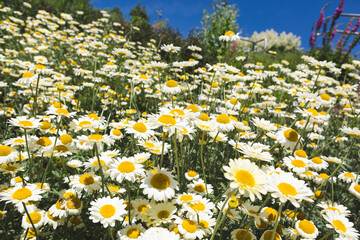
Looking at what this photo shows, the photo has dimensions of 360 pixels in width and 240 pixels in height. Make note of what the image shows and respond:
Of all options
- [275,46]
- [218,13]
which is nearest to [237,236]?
[218,13]

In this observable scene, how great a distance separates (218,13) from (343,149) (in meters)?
9.01

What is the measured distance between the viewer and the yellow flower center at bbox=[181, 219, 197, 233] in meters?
1.37

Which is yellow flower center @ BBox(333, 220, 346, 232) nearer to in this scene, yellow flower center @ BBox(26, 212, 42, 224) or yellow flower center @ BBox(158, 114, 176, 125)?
yellow flower center @ BBox(158, 114, 176, 125)

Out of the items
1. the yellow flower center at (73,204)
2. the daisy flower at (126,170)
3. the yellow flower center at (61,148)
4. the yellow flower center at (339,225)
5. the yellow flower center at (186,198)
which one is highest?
the daisy flower at (126,170)

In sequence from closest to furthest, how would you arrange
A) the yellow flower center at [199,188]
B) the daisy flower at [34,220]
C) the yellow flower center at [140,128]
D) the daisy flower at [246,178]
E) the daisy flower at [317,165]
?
the daisy flower at [246,178] → the daisy flower at [34,220] → the yellow flower center at [140,128] → the yellow flower center at [199,188] → the daisy flower at [317,165]

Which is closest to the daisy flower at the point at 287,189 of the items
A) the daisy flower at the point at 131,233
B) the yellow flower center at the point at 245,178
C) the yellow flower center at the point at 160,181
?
the yellow flower center at the point at 245,178

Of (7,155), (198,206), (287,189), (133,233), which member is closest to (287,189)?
(287,189)

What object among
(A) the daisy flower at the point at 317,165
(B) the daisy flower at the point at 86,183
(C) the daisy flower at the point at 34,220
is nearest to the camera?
(C) the daisy flower at the point at 34,220

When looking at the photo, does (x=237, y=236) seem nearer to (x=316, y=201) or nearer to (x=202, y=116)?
(x=202, y=116)

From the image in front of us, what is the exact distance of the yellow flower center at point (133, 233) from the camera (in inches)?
55.8

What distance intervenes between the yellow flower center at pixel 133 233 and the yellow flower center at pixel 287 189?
37.4 inches

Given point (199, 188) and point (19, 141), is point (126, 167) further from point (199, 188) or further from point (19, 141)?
point (19, 141)

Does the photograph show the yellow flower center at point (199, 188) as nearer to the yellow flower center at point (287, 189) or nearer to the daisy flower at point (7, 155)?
the yellow flower center at point (287, 189)

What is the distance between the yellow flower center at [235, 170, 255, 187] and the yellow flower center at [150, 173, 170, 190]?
0.50 m
